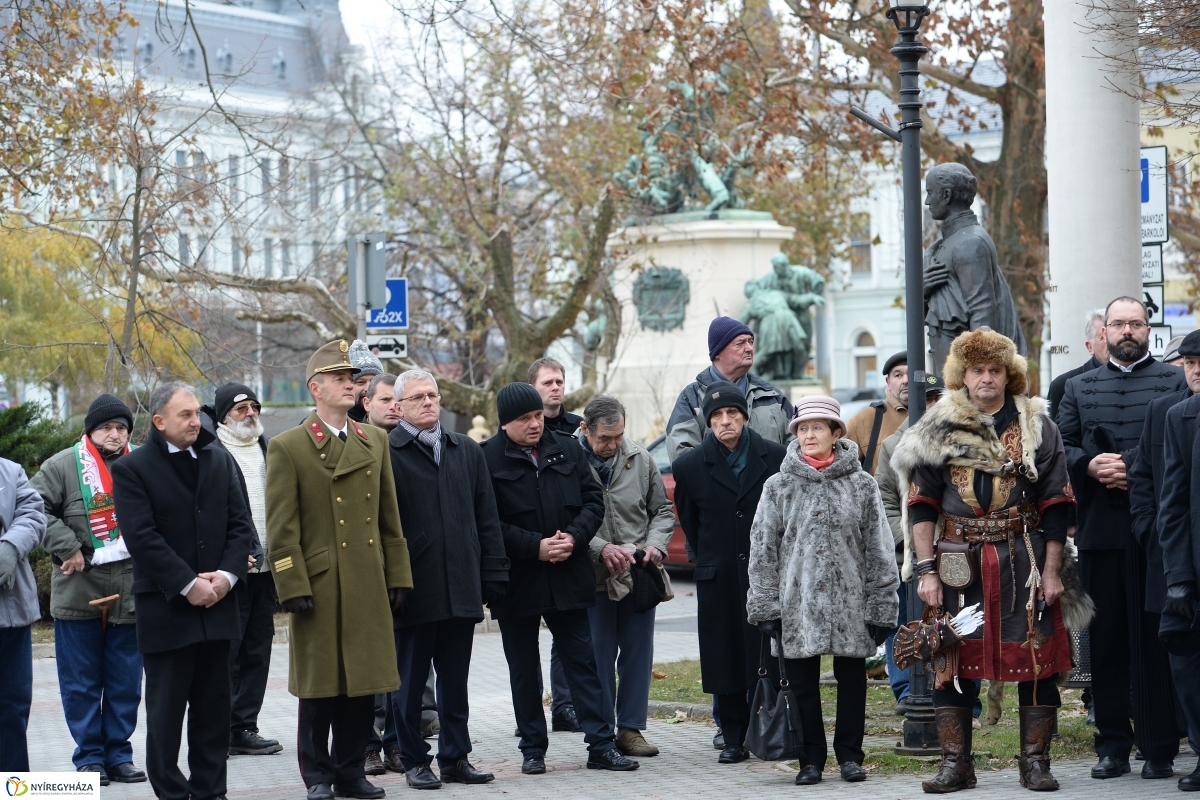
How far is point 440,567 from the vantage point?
28.1 feet

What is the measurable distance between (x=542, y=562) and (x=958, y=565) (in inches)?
90.1

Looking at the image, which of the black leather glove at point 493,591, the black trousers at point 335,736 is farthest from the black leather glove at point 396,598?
the black leather glove at point 493,591

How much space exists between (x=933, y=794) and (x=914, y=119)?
3.58 metres

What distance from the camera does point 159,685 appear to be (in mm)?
7719

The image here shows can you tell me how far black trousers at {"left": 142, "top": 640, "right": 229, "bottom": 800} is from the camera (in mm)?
7691

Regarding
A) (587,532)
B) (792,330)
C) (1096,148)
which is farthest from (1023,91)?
(587,532)

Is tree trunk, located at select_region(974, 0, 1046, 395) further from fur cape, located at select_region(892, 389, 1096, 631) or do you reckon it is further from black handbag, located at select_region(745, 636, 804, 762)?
black handbag, located at select_region(745, 636, 804, 762)

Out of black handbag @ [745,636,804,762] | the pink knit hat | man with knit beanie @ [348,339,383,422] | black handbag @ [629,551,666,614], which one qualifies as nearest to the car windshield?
man with knit beanie @ [348,339,383,422]

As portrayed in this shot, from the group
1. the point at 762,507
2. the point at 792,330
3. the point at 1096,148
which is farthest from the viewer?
the point at 792,330

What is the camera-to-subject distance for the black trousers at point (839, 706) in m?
8.32

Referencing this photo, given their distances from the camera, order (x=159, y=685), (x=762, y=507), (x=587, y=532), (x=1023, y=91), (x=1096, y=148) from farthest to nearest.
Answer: (x=1023, y=91)
(x=1096, y=148)
(x=587, y=532)
(x=762, y=507)
(x=159, y=685)

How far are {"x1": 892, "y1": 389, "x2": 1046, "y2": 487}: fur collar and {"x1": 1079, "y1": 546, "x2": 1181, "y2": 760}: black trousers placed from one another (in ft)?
3.27

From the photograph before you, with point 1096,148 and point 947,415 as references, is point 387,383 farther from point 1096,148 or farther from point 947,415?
point 1096,148

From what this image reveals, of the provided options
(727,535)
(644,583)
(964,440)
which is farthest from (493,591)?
(964,440)
